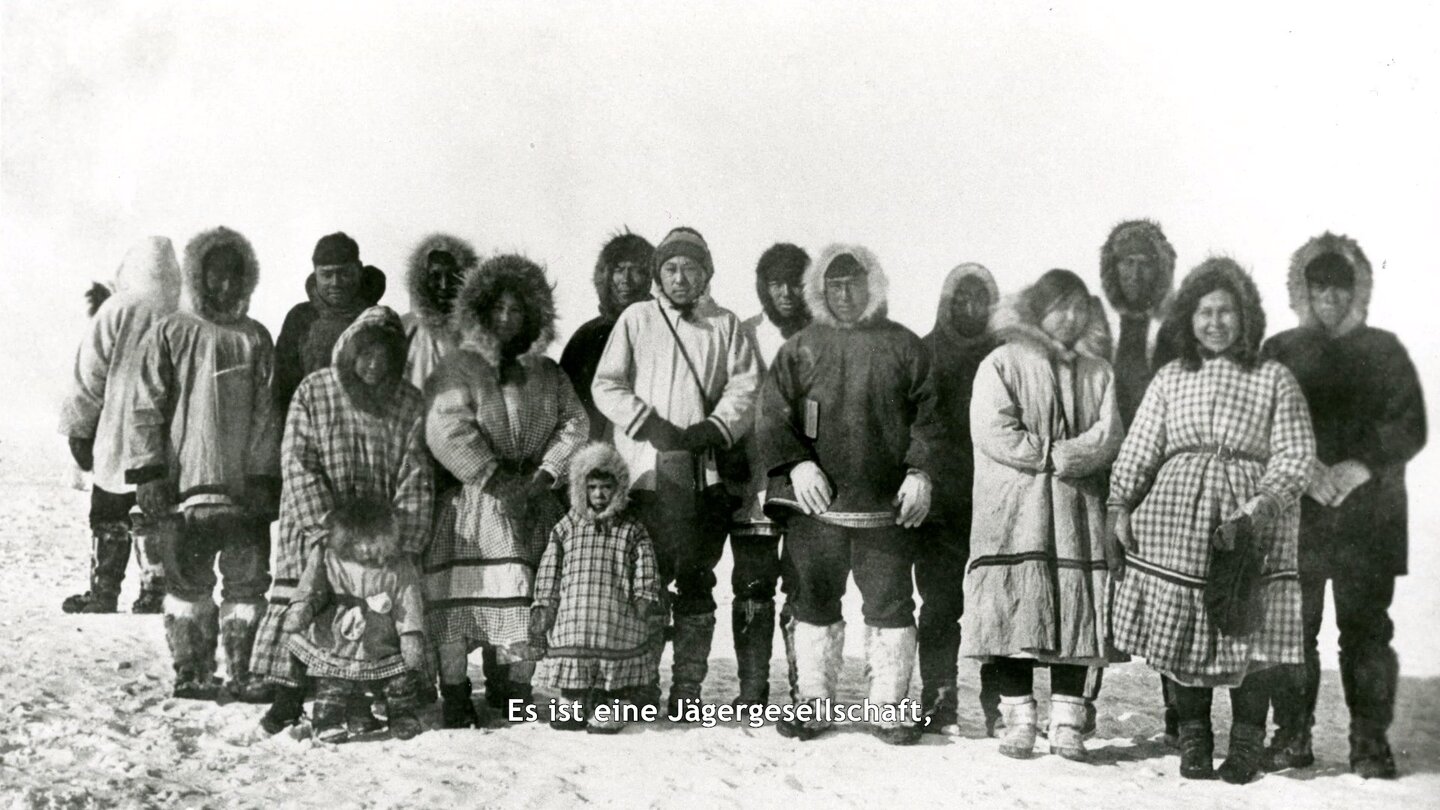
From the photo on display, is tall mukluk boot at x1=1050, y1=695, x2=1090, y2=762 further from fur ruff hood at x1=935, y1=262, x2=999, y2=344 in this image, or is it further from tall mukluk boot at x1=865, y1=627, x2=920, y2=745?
fur ruff hood at x1=935, y1=262, x2=999, y2=344

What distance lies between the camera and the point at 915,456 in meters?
5.02

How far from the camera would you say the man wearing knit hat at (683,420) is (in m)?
5.08

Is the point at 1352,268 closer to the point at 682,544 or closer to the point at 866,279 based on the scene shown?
the point at 866,279

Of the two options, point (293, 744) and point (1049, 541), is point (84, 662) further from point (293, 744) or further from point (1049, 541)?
point (1049, 541)

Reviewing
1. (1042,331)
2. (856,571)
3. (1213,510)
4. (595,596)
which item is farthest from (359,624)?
(1213,510)

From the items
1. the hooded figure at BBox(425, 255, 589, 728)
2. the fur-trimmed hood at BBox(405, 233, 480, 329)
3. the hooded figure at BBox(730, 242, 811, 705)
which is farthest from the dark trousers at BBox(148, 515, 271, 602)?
the hooded figure at BBox(730, 242, 811, 705)

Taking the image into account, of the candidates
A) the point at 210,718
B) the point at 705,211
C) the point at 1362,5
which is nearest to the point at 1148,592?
the point at 705,211

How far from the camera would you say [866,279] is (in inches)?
202

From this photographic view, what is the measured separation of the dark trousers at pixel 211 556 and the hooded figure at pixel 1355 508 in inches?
153

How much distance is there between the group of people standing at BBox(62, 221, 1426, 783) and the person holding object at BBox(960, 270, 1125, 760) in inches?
0.4

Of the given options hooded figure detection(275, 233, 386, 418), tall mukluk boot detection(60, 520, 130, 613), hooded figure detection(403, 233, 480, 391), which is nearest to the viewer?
hooded figure detection(403, 233, 480, 391)

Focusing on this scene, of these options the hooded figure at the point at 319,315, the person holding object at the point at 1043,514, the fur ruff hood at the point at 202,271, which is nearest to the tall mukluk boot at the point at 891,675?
the person holding object at the point at 1043,514

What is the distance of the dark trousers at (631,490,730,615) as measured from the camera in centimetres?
507

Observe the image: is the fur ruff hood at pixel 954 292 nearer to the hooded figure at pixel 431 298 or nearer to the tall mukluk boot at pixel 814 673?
the tall mukluk boot at pixel 814 673
